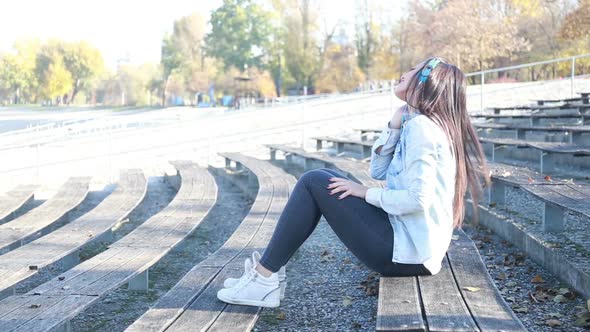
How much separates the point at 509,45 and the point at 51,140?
22926 mm

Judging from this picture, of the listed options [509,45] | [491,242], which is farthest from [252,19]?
[491,242]

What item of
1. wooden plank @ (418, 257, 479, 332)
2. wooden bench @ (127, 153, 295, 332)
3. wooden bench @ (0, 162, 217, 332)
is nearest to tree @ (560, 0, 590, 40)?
wooden bench @ (0, 162, 217, 332)

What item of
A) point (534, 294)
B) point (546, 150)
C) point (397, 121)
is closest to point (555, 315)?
point (534, 294)

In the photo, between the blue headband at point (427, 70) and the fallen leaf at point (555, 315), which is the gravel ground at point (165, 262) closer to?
the blue headband at point (427, 70)

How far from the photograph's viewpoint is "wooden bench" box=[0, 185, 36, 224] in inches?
227

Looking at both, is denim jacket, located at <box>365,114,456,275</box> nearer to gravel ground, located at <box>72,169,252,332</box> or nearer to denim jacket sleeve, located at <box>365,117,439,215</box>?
denim jacket sleeve, located at <box>365,117,439,215</box>

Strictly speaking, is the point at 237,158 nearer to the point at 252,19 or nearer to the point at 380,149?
the point at 380,149

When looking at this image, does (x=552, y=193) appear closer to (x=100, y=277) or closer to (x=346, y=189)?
(x=346, y=189)

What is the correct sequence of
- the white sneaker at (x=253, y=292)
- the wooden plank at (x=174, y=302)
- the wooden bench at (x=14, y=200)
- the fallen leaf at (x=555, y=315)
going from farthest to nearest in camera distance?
the wooden bench at (x=14, y=200)
the fallen leaf at (x=555, y=315)
the white sneaker at (x=253, y=292)
the wooden plank at (x=174, y=302)

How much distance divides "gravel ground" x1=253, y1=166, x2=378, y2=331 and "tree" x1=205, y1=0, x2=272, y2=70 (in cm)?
5203

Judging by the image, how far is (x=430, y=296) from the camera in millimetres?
2357

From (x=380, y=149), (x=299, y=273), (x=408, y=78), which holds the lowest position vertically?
(x=299, y=273)

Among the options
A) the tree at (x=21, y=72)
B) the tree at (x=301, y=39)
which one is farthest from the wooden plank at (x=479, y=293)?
the tree at (x=301, y=39)

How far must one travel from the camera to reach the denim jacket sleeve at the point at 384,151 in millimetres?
2682
